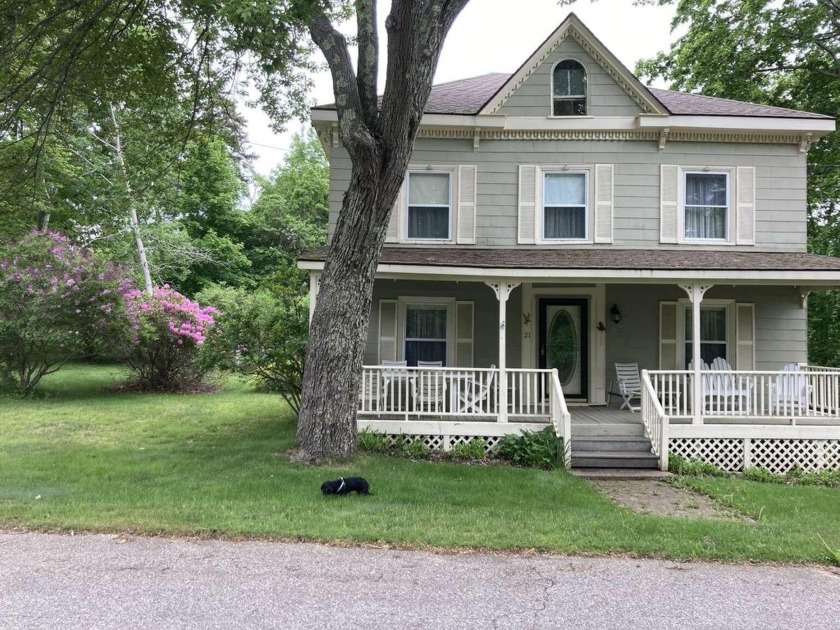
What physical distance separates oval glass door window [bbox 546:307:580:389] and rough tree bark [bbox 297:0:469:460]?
181 inches

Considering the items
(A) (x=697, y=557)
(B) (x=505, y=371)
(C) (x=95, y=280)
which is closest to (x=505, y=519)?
(A) (x=697, y=557)

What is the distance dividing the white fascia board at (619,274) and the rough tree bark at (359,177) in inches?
48.7

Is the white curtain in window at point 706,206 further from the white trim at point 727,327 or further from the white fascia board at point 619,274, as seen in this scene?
the white fascia board at point 619,274

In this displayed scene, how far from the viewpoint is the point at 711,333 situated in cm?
1030

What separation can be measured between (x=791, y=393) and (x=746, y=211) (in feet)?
12.0

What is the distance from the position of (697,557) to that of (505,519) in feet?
5.40

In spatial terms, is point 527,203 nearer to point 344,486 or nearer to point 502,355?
point 502,355

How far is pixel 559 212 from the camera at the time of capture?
10297 millimetres

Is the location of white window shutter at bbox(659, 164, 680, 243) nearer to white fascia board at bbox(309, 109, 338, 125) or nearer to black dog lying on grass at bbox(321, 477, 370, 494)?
white fascia board at bbox(309, 109, 338, 125)

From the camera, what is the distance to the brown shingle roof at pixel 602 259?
27.2 ft

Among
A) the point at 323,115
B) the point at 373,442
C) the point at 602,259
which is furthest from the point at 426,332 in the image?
the point at 323,115

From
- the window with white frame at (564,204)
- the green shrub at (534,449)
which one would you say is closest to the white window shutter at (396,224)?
the window with white frame at (564,204)

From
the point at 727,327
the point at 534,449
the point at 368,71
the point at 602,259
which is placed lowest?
the point at 534,449

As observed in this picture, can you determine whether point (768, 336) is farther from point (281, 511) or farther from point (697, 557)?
point (281, 511)
